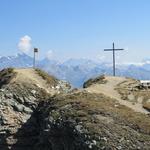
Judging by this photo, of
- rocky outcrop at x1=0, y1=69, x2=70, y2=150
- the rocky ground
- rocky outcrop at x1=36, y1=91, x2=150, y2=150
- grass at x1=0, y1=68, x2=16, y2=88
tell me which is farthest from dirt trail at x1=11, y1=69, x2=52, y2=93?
rocky outcrop at x1=36, y1=91, x2=150, y2=150

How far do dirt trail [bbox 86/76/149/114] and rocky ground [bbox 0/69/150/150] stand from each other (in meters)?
0.59

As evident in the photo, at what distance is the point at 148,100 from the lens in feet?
180

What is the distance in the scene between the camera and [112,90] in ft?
200

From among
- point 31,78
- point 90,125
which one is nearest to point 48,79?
point 31,78

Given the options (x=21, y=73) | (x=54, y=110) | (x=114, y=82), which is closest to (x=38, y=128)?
(x=54, y=110)

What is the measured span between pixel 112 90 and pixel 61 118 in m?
14.6

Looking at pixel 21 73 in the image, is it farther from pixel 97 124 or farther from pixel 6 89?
pixel 97 124

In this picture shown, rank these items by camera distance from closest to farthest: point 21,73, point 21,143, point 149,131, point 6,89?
1. point 149,131
2. point 21,143
3. point 6,89
4. point 21,73

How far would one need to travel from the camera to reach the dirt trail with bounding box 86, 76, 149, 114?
2034 inches

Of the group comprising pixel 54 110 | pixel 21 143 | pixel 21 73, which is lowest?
pixel 21 143

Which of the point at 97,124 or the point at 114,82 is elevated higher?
the point at 114,82

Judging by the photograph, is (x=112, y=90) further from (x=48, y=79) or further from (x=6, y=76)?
(x=6, y=76)

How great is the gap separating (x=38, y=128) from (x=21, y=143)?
8.35 ft

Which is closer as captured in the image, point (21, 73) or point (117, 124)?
point (117, 124)
